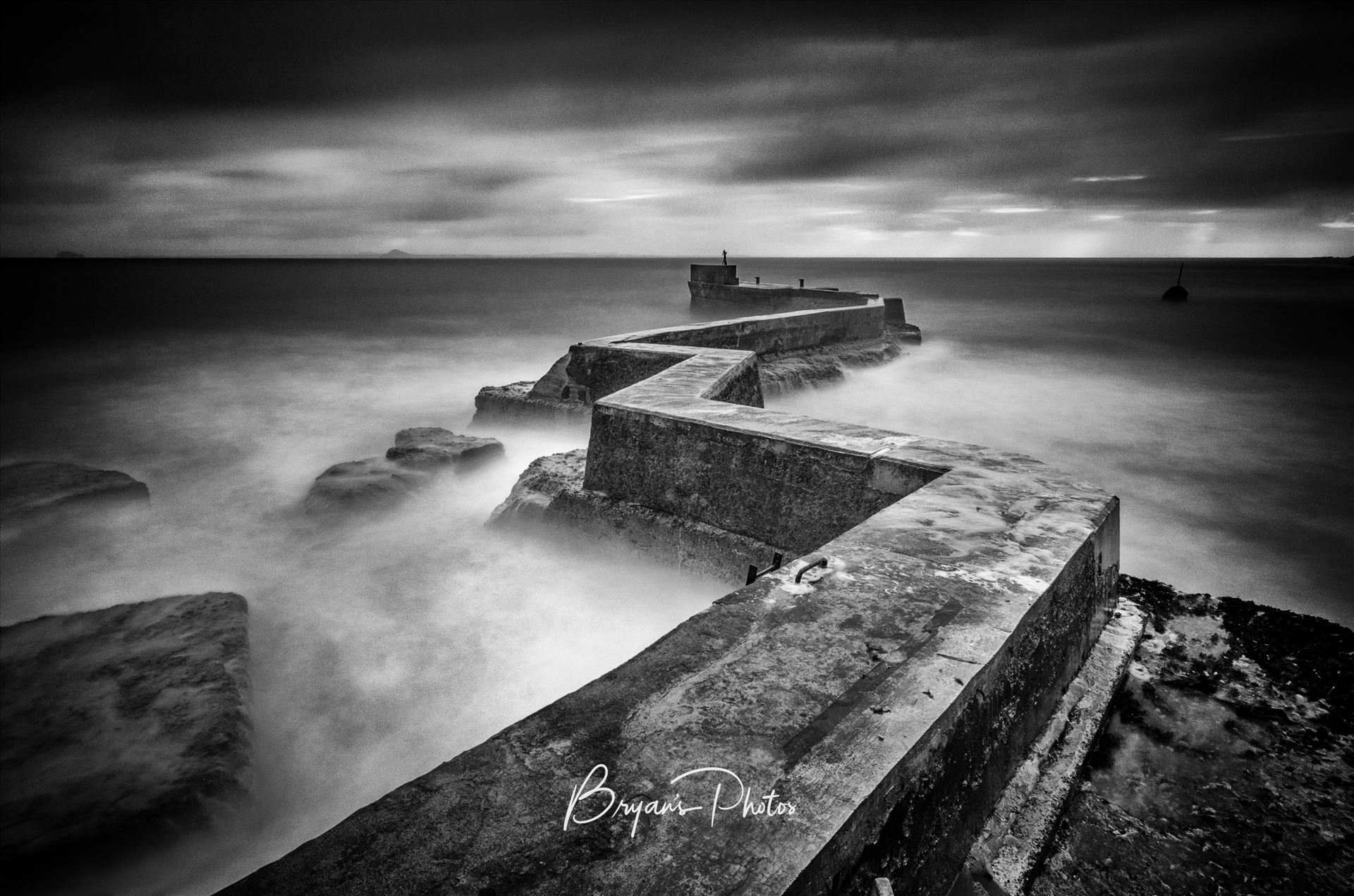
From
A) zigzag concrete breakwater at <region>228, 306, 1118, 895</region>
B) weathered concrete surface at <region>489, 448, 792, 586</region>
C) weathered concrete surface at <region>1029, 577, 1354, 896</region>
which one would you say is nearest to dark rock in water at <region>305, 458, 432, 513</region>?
weathered concrete surface at <region>489, 448, 792, 586</region>

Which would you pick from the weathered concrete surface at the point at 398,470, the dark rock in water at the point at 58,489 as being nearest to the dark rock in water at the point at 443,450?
the weathered concrete surface at the point at 398,470

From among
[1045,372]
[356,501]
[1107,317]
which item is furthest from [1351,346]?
[356,501]

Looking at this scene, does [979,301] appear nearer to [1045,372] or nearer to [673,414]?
[1045,372]

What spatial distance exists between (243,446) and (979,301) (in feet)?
116

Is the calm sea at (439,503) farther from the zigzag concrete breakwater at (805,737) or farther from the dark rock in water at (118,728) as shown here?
the zigzag concrete breakwater at (805,737)

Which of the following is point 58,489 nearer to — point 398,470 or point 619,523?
point 398,470

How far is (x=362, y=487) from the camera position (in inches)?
247

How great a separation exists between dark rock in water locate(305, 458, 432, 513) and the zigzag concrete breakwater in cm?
498

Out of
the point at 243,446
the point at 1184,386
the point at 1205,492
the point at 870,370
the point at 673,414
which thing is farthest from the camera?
the point at 1184,386

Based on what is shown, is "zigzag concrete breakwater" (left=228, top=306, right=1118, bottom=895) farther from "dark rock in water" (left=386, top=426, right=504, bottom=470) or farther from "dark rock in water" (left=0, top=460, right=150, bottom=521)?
"dark rock in water" (left=0, top=460, right=150, bottom=521)

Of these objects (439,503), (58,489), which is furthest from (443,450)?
(58,489)

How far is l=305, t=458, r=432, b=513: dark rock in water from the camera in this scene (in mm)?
6137

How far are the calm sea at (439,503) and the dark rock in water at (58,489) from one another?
0.44 m

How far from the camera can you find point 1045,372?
45.6 ft
